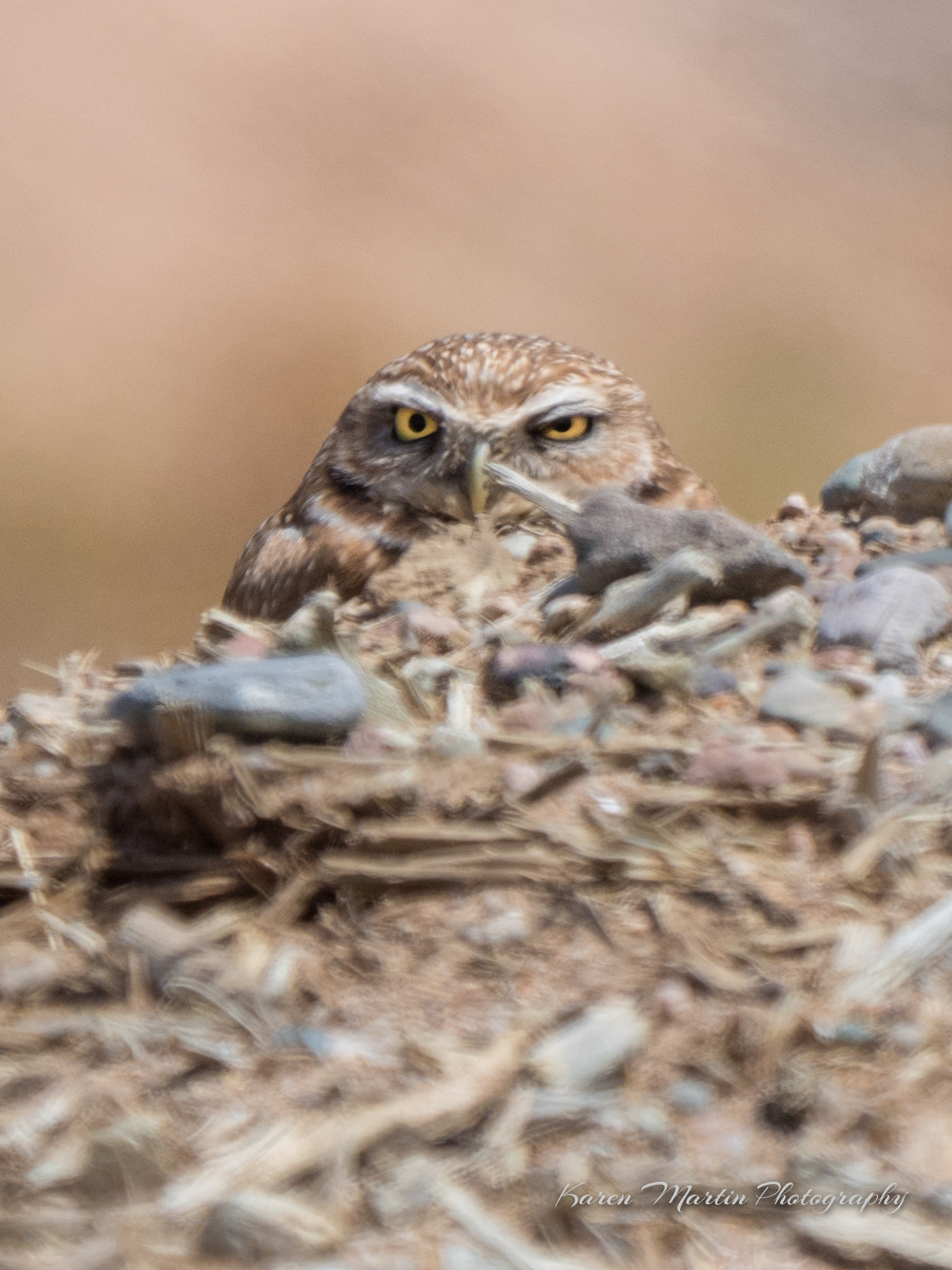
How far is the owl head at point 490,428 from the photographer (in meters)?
2.73

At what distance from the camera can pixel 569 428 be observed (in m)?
2.83

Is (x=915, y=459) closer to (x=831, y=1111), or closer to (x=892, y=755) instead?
(x=892, y=755)

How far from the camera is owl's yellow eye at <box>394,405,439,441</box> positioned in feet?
9.17

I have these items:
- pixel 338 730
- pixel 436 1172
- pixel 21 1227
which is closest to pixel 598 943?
pixel 436 1172

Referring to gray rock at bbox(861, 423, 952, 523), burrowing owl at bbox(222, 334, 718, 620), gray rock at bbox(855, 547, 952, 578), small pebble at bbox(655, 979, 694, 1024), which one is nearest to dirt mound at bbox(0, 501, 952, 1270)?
small pebble at bbox(655, 979, 694, 1024)

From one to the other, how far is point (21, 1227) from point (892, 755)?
96 cm

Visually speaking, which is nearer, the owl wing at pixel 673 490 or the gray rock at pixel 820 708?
the gray rock at pixel 820 708

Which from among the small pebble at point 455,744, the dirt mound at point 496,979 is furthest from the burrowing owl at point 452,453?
the small pebble at point 455,744

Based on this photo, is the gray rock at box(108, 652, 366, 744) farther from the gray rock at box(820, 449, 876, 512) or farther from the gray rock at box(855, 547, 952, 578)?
the gray rock at box(820, 449, 876, 512)

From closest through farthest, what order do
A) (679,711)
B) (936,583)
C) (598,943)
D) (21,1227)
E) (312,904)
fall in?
(21,1227), (598,943), (312,904), (679,711), (936,583)

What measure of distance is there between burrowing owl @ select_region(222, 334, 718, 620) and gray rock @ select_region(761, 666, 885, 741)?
1.22 metres

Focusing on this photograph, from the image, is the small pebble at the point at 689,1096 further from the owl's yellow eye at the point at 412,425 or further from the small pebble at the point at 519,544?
the owl's yellow eye at the point at 412,425

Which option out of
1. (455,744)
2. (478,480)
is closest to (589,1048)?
(455,744)

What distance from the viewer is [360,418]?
2.91m
